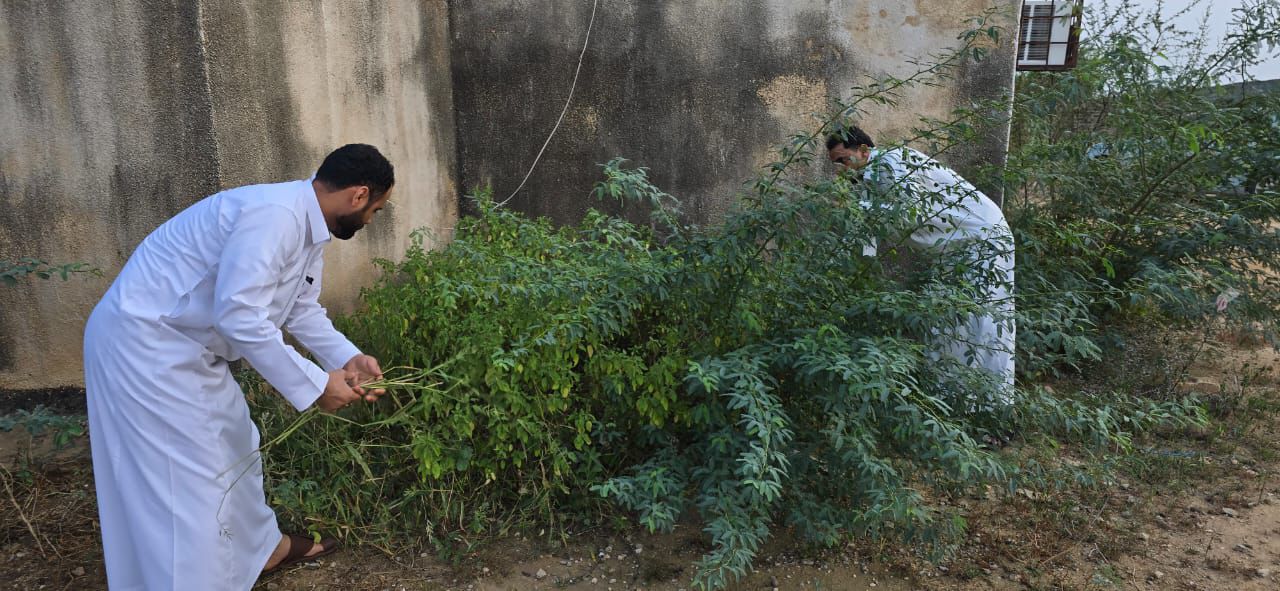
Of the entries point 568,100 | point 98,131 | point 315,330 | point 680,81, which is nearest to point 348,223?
point 315,330

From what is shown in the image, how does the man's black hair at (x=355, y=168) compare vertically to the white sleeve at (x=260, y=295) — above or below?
above

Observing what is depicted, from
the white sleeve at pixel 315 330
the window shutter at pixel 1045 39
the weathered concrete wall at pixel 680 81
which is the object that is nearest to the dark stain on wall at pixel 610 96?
the weathered concrete wall at pixel 680 81

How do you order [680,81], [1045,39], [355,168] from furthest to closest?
[1045,39] < [680,81] < [355,168]

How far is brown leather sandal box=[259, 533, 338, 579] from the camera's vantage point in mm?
3049

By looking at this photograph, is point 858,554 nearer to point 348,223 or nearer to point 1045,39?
point 348,223

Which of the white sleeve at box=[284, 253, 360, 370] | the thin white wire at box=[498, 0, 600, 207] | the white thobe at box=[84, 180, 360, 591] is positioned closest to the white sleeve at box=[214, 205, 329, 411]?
the white thobe at box=[84, 180, 360, 591]

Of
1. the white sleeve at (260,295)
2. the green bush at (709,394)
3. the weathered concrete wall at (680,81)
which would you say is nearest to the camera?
the white sleeve at (260,295)

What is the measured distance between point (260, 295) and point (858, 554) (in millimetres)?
2172

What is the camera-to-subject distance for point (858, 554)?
315cm

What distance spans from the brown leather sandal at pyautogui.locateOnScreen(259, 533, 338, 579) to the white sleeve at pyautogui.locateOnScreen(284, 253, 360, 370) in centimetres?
62

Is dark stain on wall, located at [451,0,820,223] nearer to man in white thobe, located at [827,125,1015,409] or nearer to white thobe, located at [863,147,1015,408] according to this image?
man in white thobe, located at [827,125,1015,409]

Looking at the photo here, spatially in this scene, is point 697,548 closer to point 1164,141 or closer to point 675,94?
point 675,94

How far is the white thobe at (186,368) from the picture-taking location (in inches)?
99.4

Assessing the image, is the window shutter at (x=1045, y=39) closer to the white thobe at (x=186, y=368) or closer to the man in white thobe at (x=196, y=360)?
the man in white thobe at (x=196, y=360)
